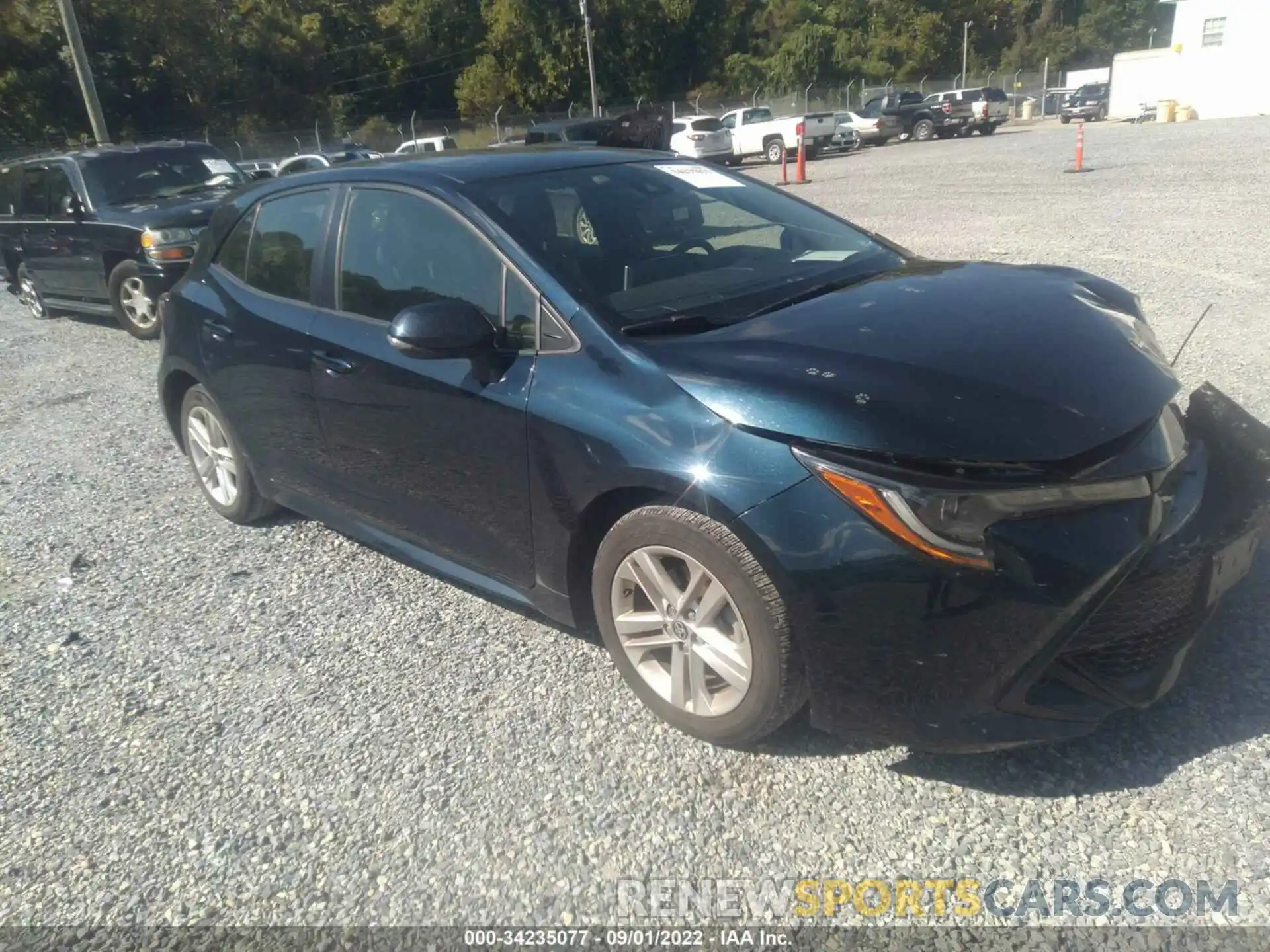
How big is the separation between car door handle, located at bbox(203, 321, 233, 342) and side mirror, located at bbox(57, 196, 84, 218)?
651 cm

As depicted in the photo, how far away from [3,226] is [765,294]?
11.0m

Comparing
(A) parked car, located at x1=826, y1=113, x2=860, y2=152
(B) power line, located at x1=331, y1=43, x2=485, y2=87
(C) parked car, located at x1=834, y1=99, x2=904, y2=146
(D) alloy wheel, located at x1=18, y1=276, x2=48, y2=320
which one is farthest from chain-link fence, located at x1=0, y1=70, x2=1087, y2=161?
(D) alloy wheel, located at x1=18, y1=276, x2=48, y2=320

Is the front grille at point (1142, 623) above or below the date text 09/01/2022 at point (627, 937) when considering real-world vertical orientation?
above

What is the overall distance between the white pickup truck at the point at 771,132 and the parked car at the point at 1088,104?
51.1 ft

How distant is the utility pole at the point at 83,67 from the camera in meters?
17.4

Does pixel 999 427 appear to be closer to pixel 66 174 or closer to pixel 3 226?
pixel 66 174

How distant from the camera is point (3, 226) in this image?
437 inches

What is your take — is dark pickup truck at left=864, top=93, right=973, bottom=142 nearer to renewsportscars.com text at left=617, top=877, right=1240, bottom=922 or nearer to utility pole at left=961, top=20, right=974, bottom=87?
renewsportscars.com text at left=617, top=877, right=1240, bottom=922

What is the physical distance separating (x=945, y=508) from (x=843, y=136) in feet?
104

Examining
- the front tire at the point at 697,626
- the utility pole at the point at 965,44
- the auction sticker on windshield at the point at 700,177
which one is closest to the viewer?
the front tire at the point at 697,626

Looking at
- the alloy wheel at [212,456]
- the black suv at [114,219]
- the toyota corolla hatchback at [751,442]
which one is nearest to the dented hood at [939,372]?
the toyota corolla hatchback at [751,442]

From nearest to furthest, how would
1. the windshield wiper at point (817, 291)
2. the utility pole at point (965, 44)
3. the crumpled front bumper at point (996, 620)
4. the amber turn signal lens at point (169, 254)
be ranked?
the crumpled front bumper at point (996, 620) → the windshield wiper at point (817, 291) → the amber turn signal lens at point (169, 254) → the utility pole at point (965, 44)

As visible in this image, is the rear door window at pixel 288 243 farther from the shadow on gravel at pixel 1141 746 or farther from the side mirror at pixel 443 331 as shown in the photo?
the shadow on gravel at pixel 1141 746

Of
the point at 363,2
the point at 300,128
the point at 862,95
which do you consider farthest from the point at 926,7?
the point at 300,128
